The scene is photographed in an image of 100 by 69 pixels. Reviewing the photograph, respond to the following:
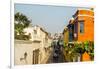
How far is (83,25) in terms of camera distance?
1.73m

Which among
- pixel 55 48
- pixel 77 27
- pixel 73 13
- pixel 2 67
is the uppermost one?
pixel 73 13

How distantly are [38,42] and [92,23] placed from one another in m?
0.56

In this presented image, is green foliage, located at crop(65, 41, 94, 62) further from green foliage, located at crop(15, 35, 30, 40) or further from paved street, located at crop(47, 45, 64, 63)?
green foliage, located at crop(15, 35, 30, 40)

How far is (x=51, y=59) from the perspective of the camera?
165cm

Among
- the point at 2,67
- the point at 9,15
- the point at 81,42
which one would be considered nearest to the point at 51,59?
the point at 81,42

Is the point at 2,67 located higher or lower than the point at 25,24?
lower

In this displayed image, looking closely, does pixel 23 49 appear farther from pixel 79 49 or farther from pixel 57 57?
pixel 79 49

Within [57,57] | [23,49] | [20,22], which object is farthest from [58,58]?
[20,22]

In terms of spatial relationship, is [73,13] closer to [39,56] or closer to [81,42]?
[81,42]

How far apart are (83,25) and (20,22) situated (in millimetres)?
601

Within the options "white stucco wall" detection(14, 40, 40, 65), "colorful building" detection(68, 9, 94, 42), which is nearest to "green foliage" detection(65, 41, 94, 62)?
"colorful building" detection(68, 9, 94, 42)

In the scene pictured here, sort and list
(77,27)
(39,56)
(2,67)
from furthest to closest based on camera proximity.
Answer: (77,27)
(39,56)
(2,67)

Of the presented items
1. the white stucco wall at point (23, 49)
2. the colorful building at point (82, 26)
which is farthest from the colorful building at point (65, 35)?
the white stucco wall at point (23, 49)

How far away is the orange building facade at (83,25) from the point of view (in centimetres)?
171
